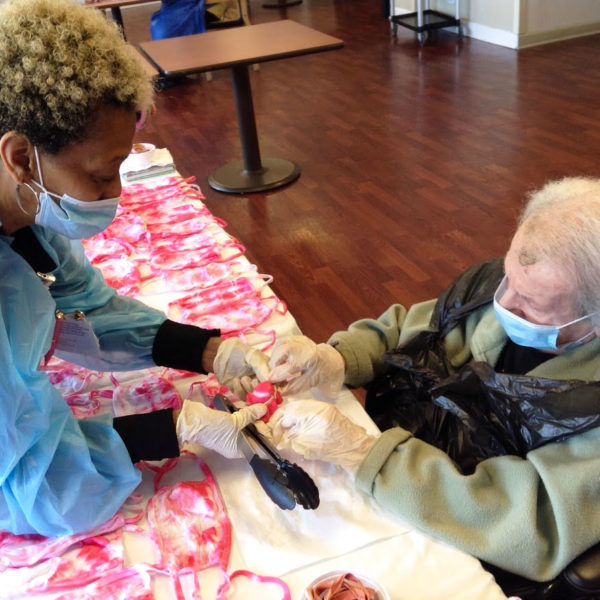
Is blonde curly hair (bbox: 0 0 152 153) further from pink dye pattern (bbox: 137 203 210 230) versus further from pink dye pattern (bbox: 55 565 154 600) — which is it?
pink dye pattern (bbox: 137 203 210 230)

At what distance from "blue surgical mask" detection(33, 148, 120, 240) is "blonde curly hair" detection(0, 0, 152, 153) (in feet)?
0.21

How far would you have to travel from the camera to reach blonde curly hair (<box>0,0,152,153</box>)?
92cm

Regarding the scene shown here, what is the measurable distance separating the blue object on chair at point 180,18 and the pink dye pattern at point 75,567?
5327 mm

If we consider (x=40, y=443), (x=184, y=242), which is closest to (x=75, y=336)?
(x=40, y=443)

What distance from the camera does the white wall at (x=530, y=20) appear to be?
544cm

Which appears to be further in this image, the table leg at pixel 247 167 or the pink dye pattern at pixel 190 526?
the table leg at pixel 247 167

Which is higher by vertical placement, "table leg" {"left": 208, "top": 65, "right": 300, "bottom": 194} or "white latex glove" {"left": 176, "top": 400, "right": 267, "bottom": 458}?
"white latex glove" {"left": 176, "top": 400, "right": 267, "bottom": 458}

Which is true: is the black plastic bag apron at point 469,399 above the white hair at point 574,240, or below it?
below

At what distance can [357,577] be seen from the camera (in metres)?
0.86

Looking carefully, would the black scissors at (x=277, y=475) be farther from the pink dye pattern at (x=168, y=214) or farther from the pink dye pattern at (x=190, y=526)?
the pink dye pattern at (x=168, y=214)

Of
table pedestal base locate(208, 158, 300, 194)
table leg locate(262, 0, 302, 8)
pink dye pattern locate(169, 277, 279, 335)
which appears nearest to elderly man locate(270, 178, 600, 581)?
pink dye pattern locate(169, 277, 279, 335)

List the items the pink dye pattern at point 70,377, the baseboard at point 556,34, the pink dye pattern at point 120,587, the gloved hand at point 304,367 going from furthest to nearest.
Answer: the baseboard at point 556,34
the pink dye pattern at point 70,377
the gloved hand at point 304,367
the pink dye pattern at point 120,587

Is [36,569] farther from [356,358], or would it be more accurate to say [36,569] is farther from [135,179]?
[135,179]

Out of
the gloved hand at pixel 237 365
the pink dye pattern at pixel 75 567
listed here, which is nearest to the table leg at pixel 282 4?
the gloved hand at pixel 237 365
